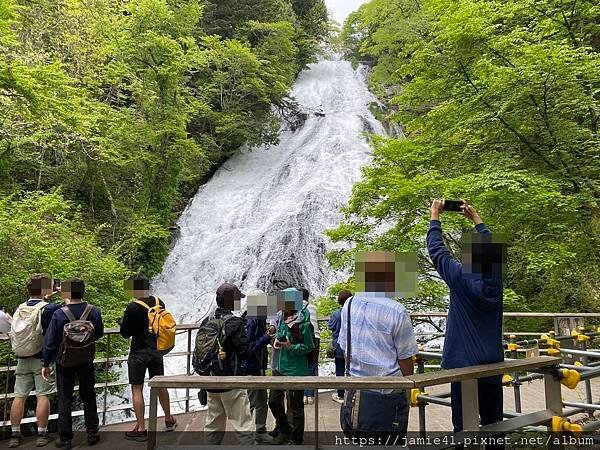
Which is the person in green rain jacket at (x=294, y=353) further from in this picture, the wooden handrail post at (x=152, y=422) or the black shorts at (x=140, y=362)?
the wooden handrail post at (x=152, y=422)

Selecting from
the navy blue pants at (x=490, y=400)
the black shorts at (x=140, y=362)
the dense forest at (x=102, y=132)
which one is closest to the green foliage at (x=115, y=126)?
the dense forest at (x=102, y=132)

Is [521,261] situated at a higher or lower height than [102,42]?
lower

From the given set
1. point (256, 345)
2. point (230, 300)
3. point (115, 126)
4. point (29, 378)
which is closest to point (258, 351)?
point (256, 345)

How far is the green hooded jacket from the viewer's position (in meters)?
3.64

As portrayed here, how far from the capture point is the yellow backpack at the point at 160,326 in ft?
13.2

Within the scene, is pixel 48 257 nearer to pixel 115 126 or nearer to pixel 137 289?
pixel 137 289

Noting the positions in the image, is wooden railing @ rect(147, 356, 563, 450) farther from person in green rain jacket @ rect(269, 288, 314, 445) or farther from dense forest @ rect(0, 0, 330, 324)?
dense forest @ rect(0, 0, 330, 324)

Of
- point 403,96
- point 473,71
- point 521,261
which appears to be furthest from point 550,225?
point 403,96

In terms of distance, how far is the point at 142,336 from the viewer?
396cm

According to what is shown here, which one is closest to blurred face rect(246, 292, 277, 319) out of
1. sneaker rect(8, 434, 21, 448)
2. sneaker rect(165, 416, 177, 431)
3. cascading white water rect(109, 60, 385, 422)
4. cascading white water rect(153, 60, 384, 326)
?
sneaker rect(165, 416, 177, 431)

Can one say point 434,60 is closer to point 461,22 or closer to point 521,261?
point 461,22

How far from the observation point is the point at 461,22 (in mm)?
7953

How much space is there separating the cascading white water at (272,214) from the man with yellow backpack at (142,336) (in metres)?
8.35

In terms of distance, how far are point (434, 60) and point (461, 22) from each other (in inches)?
32.7
